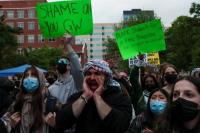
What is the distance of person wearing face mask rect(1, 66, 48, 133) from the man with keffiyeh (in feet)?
1.41

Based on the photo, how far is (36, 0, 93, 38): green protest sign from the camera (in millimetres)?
6738

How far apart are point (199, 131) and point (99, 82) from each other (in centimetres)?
123

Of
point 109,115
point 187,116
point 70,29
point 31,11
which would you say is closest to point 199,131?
point 187,116

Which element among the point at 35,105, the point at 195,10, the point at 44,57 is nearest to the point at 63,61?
the point at 35,105

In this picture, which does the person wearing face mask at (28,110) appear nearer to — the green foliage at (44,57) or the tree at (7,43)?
the tree at (7,43)

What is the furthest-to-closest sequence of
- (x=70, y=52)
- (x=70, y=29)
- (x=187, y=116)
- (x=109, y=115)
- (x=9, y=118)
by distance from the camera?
(x=70, y=29) < (x=70, y=52) < (x=9, y=118) < (x=109, y=115) < (x=187, y=116)

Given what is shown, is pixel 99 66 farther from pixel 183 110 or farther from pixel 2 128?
pixel 183 110

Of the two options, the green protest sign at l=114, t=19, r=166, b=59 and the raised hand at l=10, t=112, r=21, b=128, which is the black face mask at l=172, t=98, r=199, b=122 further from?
the green protest sign at l=114, t=19, r=166, b=59

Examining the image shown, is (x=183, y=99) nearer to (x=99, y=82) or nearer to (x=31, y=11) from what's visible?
(x=99, y=82)

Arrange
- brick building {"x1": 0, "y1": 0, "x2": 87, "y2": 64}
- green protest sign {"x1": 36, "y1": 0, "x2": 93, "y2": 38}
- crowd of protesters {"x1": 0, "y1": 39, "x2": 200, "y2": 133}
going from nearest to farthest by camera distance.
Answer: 1. crowd of protesters {"x1": 0, "y1": 39, "x2": 200, "y2": 133}
2. green protest sign {"x1": 36, "y1": 0, "x2": 93, "y2": 38}
3. brick building {"x1": 0, "y1": 0, "x2": 87, "y2": 64}

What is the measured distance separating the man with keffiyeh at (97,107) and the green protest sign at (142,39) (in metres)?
4.56

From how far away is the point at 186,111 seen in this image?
362cm

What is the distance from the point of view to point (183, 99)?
12.4 ft

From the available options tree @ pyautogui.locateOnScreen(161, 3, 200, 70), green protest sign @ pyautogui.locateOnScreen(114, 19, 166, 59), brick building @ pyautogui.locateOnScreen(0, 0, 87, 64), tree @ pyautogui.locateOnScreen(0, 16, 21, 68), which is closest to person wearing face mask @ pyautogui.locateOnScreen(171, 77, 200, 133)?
green protest sign @ pyautogui.locateOnScreen(114, 19, 166, 59)
